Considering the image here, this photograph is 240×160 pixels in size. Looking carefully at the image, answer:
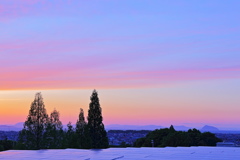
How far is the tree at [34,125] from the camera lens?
160ft

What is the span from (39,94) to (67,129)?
2010cm

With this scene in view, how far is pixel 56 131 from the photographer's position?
57438 mm

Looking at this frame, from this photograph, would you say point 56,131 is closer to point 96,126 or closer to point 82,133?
point 82,133

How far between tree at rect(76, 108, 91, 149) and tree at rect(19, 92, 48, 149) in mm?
6440

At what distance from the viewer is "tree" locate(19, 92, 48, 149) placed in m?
48.9

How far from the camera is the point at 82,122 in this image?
200ft

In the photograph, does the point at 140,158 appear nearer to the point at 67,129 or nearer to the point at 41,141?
the point at 41,141

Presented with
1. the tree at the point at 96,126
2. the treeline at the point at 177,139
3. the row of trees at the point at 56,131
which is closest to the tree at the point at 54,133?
the row of trees at the point at 56,131

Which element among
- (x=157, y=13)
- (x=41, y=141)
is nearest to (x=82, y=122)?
(x=41, y=141)

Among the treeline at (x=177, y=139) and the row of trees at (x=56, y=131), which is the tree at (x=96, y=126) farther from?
the treeline at (x=177, y=139)

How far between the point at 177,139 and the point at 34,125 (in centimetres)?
2474

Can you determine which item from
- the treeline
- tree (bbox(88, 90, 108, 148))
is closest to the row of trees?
tree (bbox(88, 90, 108, 148))

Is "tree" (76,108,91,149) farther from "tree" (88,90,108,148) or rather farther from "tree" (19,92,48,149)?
"tree" (19,92,48,149)

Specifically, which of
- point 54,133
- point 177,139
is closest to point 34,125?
point 54,133
